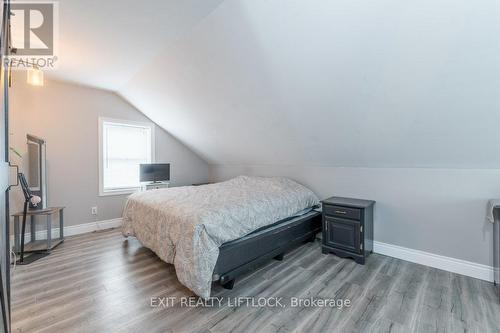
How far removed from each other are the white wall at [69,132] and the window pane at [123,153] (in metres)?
0.19

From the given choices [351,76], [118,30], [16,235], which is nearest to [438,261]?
[351,76]

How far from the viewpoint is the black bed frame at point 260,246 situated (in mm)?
2105

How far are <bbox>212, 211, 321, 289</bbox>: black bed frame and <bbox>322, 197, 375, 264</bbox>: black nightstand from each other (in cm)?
31

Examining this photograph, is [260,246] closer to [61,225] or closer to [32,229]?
[61,225]

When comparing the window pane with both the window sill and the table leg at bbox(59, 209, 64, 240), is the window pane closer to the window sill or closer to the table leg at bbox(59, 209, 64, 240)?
the window sill

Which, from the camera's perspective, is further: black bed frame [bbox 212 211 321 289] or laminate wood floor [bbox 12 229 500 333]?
black bed frame [bbox 212 211 321 289]

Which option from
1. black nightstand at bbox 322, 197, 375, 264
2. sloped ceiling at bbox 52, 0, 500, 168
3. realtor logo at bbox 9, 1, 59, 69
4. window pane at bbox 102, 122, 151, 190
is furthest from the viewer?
window pane at bbox 102, 122, 151, 190

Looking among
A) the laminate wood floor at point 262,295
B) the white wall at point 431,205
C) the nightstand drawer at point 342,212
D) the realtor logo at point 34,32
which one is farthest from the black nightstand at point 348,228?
the realtor logo at point 34,32

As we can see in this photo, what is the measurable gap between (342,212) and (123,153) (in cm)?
400

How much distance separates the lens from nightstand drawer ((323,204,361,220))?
274 centimetres

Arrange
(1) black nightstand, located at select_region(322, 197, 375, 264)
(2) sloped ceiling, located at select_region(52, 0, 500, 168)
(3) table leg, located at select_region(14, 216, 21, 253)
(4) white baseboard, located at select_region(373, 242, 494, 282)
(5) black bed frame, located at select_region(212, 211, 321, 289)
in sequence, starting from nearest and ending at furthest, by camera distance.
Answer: (2) sloped ceiling, located at select_region(52, 0, 500, 168) < (5) black bed frame, located at select_region(212, 211, 321, 289) < (4) white baseboard, located at select_region(373, 242, 494, 282) < (1) black nightstand, located at select_region(322, 197, 375, 264) < (3) table leg, located at select_region(14, 216, 21, 253)

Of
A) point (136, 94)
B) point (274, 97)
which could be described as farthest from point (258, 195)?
point (136, 94)

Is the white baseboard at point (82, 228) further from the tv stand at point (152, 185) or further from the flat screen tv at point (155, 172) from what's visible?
the flat screen tv at point (155, 172)

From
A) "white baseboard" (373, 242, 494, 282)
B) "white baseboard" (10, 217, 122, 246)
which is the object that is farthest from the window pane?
"white baseboard" (373, 242, 494, 282)
